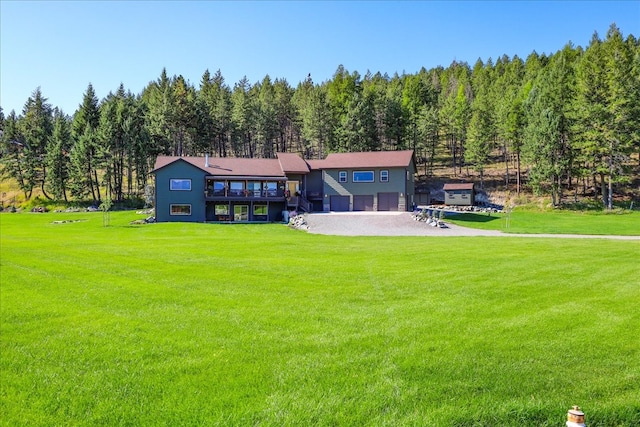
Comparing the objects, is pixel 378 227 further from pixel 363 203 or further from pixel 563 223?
pixel 563 223

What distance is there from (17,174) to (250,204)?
47.8 m

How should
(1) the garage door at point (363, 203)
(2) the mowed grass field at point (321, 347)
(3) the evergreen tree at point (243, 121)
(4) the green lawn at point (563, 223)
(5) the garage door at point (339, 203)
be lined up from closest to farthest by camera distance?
(2) the mowed grass field at point (321, 347) < (4) the green lawn at point (563, 223) < (1) the garage door at point (363, 203) < (5) the garage door at point (339, 203) < (3) the evergreen tree at point (243, 121)

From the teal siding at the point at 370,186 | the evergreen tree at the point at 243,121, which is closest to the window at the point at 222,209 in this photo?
the teal siding at the point at 370,186

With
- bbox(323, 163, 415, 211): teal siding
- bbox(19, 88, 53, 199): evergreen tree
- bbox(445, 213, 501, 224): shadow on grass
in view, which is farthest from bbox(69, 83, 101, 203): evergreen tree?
bbox(445, 213, 501, 224): shadow on grass

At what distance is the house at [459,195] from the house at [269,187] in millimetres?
9432

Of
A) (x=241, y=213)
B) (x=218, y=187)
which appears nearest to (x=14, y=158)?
(x=218, y=187)

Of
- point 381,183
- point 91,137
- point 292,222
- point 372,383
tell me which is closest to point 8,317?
point 372,383

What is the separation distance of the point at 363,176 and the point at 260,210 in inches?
432

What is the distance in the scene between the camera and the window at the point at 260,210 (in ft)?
137

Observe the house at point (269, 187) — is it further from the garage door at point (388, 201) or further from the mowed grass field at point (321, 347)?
the mowed grass field at point (321, 347)

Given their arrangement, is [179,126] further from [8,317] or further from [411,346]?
[411,346]

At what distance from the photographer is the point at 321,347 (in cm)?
618

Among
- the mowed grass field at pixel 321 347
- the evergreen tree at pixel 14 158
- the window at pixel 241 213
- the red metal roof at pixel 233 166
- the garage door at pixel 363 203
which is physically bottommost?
the mowed grass field at pixel 321 347

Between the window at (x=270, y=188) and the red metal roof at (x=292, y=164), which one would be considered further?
the red metal roof at (x=292, y=164)
